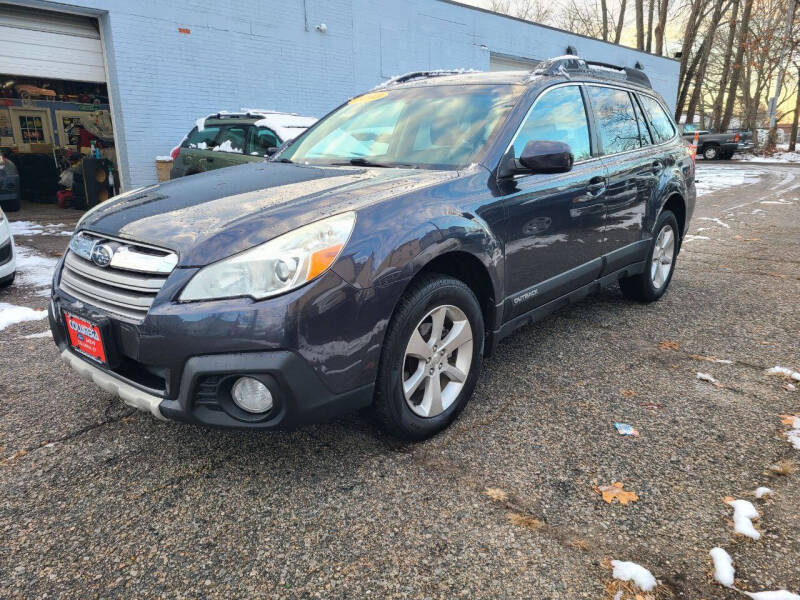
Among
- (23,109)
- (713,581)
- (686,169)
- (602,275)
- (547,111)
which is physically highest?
(23,109)

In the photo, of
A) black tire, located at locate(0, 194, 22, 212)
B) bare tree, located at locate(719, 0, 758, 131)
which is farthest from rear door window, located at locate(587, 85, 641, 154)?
bare tree, located at locate(719, 0, 758, 131)

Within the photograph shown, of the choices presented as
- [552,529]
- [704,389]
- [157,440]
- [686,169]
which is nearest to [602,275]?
[704,389]

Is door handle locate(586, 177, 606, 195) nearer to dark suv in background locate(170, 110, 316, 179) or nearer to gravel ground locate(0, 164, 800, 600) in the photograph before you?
gravel ground locate(0, 164, 800, 600)

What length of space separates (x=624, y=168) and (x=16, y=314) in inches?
187

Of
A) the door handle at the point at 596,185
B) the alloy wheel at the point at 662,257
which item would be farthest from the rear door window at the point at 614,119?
the alloy wheel at the point at 662,257

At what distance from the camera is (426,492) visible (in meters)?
2.28

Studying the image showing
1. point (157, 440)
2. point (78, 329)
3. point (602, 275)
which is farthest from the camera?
point (602, 275)

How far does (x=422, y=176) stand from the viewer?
2746 mm

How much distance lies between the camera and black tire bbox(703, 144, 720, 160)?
2594 cm

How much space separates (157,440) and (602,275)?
2914mm

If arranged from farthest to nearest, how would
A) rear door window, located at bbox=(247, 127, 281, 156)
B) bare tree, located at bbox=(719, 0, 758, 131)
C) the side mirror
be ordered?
bare tree, located at bbox=(719, 0, 758, 131)
rear door window, located at bbox=(247, 127, 281, 156)
the side mirror

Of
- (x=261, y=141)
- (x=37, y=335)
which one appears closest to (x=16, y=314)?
(x=37, y=335)

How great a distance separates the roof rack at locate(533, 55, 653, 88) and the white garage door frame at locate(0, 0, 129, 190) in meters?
9.54

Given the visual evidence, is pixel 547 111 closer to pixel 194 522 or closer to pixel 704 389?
pixel 704 389
